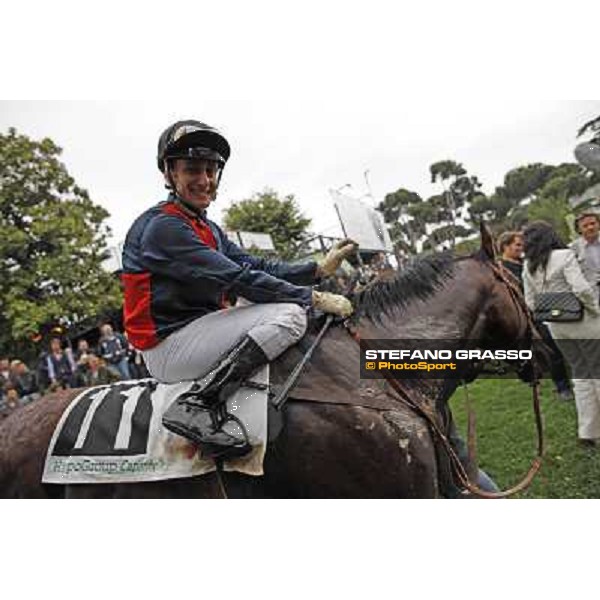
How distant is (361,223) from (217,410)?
282 cm

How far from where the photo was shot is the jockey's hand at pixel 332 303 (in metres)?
2.44

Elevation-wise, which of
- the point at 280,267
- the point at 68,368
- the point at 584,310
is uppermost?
the point at 280,267

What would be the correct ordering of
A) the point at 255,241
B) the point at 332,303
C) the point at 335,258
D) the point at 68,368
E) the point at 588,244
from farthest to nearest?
the point at 68,368 < the point at 255,241 < the point at 588,244 < the point at 335,258 < the point at 332,303

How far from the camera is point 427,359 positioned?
262cm

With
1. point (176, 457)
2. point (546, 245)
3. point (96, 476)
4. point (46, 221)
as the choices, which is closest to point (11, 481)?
point (96, 476)

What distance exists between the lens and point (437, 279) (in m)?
2.77

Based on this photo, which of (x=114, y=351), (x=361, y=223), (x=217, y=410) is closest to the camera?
(x=217, y=410)

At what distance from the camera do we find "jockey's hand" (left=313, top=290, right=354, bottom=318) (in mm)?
2436

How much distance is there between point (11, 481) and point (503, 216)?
511 centimetres

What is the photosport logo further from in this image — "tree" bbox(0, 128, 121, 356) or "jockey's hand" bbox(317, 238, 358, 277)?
"tree" bbox(0, 128, 121, 356)

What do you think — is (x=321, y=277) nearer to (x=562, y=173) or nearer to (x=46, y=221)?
(x=562, y=173)

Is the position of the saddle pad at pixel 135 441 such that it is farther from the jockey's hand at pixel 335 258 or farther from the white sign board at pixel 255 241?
the white sign board at pixel 255 241

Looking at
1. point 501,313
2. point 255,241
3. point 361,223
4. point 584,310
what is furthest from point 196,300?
point 255,241

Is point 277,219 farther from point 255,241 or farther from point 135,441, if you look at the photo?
point 135,441
